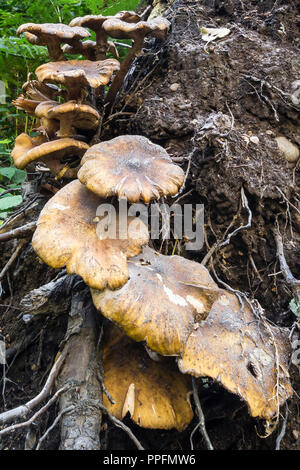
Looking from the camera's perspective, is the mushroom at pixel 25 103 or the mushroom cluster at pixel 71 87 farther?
the mushroom at pixel 25 103

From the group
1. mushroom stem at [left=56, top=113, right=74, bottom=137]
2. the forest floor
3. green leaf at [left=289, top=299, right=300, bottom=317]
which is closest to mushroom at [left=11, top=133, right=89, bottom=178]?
mushroom stem at [left=56, top=113, right=74, bottom=137]

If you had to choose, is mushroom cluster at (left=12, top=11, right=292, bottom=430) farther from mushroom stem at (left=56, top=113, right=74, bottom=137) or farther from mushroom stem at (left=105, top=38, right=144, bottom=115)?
mushroom stem at (left=105, top=38, right=144, bottom=115)

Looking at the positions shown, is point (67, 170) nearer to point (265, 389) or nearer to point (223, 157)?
point (223, 157)

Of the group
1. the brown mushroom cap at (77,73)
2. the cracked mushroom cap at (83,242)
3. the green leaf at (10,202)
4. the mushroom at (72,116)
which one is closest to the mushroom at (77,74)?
the brown mushroom cap at (77,73)

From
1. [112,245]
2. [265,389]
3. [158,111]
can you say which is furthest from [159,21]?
[265,389]

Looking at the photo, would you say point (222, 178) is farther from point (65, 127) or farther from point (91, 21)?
point (91, 21)

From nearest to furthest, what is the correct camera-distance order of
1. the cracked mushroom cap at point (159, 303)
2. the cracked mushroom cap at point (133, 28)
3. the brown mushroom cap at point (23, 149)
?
the cracked mushroom cap at point (159, 303), the brown mushroom cap at point (23, 149), the cracked mushroom cap at point (133, 28)

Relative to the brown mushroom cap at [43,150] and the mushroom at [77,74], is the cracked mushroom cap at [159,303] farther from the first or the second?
the mushroom at [77,74]

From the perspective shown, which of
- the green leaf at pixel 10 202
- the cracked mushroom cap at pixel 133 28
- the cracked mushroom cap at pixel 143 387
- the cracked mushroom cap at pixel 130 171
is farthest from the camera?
the green leaf at pixel 10 202
